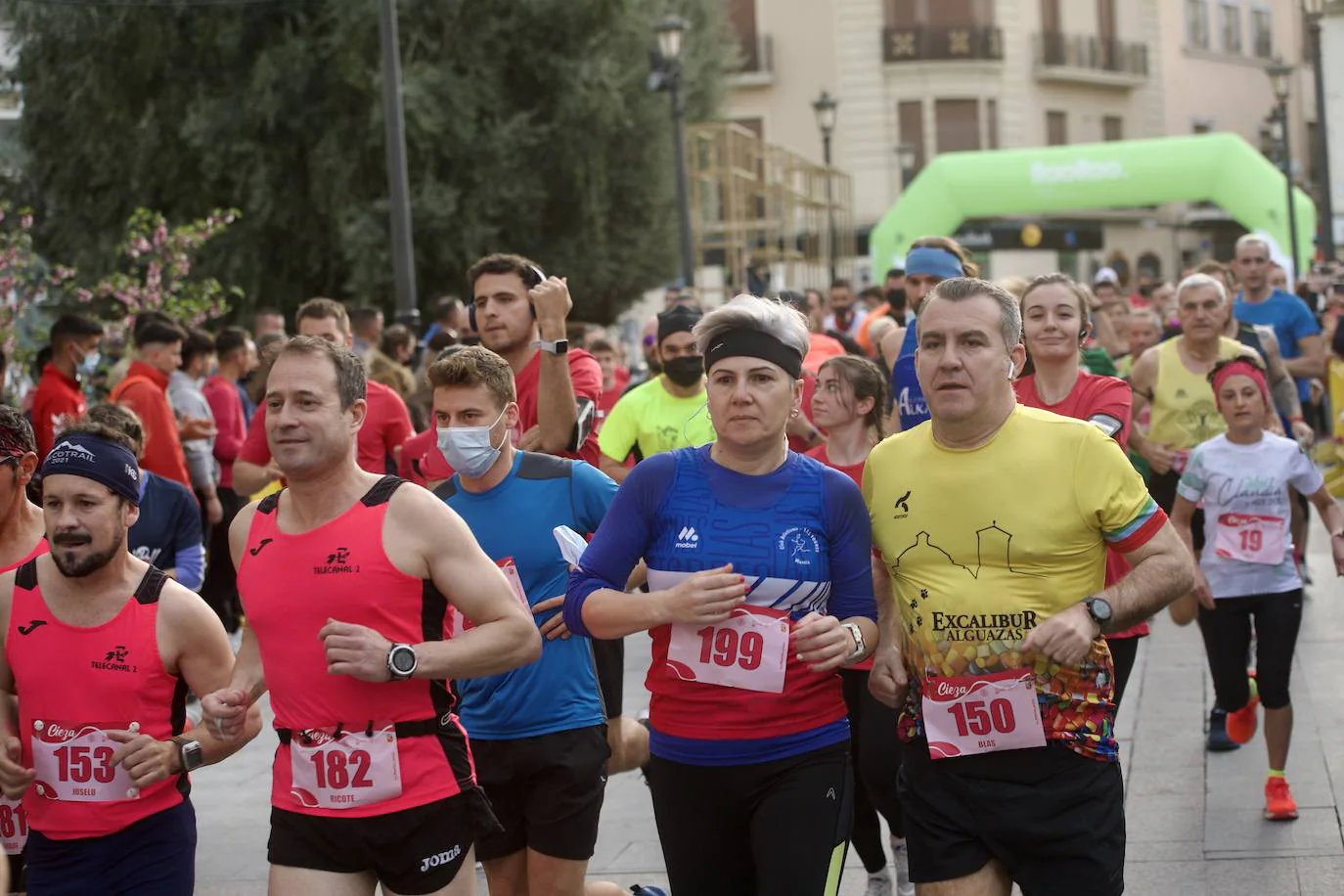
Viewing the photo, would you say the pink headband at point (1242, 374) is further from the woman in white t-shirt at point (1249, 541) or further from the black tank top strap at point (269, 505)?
the black tank top strap at point (269, 505)

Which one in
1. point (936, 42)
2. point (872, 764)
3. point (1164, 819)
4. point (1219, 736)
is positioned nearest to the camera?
point (872, 764)

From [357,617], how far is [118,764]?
2.58 feet

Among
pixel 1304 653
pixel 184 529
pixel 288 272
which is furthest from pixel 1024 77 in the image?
pixel 184 529

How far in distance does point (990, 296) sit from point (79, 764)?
7.81ft

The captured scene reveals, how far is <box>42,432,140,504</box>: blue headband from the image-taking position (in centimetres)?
456

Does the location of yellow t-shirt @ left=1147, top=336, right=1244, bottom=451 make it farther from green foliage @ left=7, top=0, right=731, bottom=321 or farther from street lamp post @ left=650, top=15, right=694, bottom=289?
green foliage @ left=7, top=0, right=731, bottom=321

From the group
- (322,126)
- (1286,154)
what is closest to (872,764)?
(322,126)

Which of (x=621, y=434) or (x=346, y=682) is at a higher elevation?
(x=621, y=434)

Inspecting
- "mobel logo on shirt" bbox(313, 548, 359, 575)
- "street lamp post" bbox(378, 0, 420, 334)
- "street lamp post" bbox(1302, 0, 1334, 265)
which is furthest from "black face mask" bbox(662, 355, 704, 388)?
"street lamp post" bbox(1302, 0, 1334, 265)

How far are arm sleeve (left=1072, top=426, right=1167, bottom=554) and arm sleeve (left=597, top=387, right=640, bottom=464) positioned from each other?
3947 millimetres

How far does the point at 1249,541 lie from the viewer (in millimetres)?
Result: 7359

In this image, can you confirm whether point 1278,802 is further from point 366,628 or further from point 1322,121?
point 1322,121

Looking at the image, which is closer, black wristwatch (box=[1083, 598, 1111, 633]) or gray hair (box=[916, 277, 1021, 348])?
black wristwatch (box=[1083, 598, 1111, 633])

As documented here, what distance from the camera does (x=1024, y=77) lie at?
5156cm
